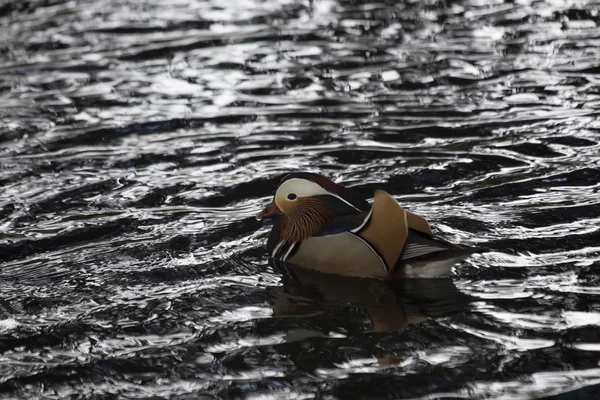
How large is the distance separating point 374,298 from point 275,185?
2.13 meters

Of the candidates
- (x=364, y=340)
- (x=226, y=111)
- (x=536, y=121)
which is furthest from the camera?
(x=226, y=111)

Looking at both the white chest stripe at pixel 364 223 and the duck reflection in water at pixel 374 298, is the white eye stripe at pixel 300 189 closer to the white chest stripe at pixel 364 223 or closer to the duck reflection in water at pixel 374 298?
the white chest stripe at pixel 364 223

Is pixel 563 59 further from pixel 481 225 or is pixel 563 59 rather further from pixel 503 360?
pixel 503 360

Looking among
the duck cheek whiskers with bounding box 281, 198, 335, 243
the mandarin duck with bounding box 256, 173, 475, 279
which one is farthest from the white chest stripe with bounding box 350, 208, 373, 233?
the duck cheek whiskers with bounding box 281, 198, 335, 243

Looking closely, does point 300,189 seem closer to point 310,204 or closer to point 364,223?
point 310,204

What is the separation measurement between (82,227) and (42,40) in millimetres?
5979

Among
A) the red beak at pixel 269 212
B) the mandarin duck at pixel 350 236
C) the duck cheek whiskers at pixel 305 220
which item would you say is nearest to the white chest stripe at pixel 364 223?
the mandarin duck at pixel 350 236

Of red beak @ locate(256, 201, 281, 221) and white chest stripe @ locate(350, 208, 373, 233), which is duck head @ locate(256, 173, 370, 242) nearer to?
red beak @ locate(256, 201, 281, 221)

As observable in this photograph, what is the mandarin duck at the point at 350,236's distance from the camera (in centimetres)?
519

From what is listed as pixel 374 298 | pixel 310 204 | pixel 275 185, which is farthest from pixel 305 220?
pixel 275 185

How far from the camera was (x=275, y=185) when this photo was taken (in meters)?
7.24

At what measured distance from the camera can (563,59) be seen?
9594 mm

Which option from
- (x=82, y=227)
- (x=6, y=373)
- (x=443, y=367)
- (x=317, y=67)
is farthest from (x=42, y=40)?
(x=443, y=367)

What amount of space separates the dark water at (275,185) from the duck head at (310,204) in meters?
0.29
